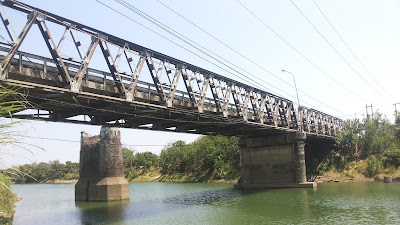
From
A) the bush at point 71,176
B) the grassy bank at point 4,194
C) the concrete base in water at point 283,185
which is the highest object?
the grassy bank at point 4,194

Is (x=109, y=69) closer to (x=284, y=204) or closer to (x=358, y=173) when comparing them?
(x=284, y=204)

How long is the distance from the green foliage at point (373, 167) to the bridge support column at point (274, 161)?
63.4 ft

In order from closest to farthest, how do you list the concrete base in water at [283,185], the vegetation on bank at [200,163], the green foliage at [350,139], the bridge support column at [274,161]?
1. the concrete base in water at [283,185]
2. the bridge support column at [274,161]
3. the green foliage at [350,139]
4. the vegetation on bank at [200,163]

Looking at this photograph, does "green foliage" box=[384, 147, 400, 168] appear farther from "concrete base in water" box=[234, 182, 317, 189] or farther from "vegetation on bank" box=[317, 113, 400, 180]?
"concrete base in water" box=[234, 182, 317, 189]

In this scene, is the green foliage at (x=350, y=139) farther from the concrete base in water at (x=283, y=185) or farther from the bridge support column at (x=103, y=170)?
the bridge support column at (x=103, y=170)

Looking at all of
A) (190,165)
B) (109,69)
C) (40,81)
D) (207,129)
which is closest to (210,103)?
(207,129)

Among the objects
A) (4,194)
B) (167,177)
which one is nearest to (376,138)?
A: (167,177)

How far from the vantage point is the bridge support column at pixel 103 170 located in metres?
46.9

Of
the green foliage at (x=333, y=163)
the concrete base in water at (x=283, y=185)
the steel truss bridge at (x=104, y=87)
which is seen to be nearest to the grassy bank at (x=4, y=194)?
the steel truss bridge at (x=104, y=87)

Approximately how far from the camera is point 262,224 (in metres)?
24.4

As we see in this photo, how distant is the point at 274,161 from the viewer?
5347 cm

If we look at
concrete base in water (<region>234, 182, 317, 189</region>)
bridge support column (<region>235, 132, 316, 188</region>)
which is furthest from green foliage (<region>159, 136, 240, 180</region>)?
concrete base in water (<region>234, 182, 317, 189</region>)

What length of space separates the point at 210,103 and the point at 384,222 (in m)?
18.5

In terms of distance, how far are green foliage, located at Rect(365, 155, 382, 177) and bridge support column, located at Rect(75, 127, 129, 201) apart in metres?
43.8
